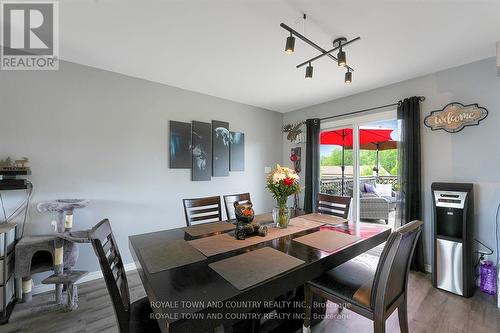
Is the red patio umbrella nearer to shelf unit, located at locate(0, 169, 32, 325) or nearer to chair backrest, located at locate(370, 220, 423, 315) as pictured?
chair backrest, located at locate(370, 220, 423, 315)

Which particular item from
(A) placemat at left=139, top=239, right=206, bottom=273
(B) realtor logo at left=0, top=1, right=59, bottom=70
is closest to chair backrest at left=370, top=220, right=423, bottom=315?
(A) placemat at left=139, top=239, right=206, bottom=273

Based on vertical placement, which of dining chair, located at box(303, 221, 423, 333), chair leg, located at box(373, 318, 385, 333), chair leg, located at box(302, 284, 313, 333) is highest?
dining chair, located at box(303, 221, 423, 333)

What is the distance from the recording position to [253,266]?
1179 mm

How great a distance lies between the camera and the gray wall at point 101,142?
7.72 ft

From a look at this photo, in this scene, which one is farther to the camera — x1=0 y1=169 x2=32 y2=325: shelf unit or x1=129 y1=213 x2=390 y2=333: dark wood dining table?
x1=0 y1=169 x2=32 y2=325: shelf unit

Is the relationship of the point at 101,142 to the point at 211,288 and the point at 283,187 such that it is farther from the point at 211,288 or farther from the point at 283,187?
the point at 211,288

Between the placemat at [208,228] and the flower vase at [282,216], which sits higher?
the flower vase at [282,216]

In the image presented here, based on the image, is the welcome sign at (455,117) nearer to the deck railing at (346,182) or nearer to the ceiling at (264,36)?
the ceiling at (264,36)

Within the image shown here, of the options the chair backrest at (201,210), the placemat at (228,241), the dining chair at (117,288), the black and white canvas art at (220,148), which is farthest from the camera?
the black and white canvas art at (220,148)

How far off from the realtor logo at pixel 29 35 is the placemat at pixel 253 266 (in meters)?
2.33

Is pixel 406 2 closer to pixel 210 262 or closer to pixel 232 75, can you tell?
pixel 232 75

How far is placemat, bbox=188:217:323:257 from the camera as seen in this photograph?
1422 millimetres

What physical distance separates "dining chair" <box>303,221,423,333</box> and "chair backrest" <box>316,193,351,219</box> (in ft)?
2.37

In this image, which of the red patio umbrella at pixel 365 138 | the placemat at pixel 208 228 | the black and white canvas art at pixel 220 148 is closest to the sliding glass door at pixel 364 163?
the red patio umbrella at pixel 365 138
